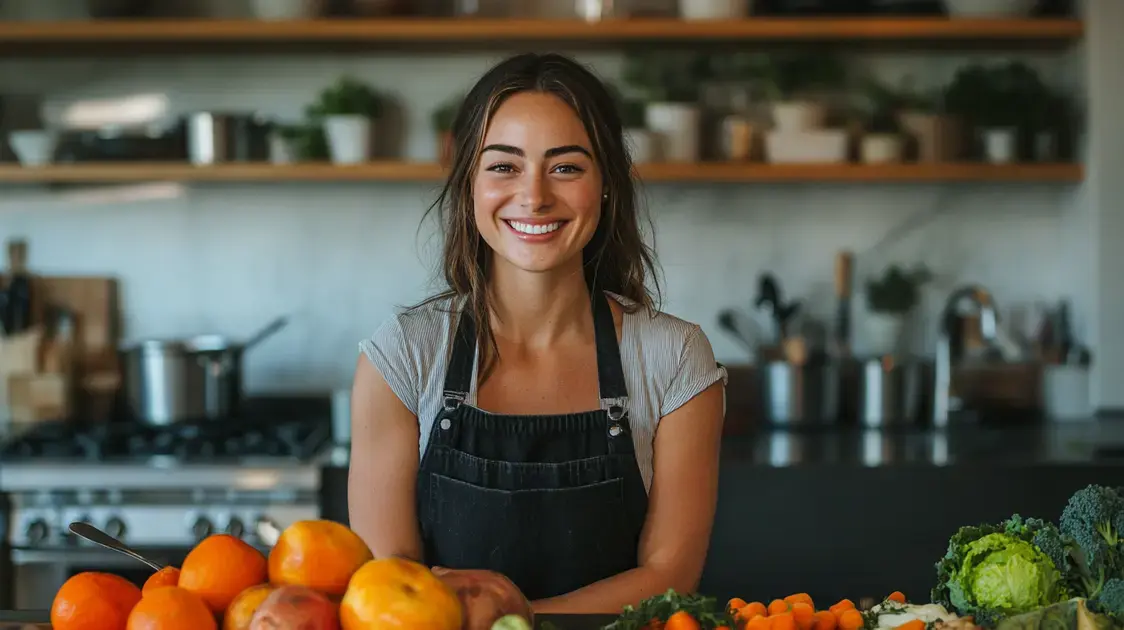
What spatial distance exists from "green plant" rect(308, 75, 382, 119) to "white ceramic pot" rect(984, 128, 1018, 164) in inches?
→ 71.2

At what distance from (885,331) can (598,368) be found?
2018 millimetres

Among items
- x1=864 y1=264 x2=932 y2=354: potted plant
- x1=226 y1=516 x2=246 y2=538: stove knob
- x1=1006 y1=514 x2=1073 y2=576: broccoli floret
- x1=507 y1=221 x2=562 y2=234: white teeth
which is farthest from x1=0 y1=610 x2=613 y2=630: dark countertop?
x1=864 y1=264 x2=932 y2=354: potted plant

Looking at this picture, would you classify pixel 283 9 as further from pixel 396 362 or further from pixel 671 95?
pixel 396 362

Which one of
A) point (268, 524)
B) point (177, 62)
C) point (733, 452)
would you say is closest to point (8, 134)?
point (177, 62)

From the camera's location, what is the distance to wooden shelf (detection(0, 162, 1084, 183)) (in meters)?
3.33

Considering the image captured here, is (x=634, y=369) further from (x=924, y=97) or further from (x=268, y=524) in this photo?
(x=924, y=97)

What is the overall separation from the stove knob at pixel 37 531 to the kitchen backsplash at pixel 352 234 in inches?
34.8

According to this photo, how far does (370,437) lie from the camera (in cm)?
169

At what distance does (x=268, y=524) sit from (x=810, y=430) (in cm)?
215

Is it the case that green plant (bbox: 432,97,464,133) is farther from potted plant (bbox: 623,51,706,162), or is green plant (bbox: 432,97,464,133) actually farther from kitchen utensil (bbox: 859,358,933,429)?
kitchen utensil (bbox: 859,358,933,429)

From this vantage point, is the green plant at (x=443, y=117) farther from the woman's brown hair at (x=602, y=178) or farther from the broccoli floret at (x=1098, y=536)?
the broccoli floret at (x=1098, y=536)

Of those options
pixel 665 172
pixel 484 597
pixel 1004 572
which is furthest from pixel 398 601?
pixel 665 172

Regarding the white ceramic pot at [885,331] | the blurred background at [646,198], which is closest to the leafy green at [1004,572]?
the blurred background at [646,198]

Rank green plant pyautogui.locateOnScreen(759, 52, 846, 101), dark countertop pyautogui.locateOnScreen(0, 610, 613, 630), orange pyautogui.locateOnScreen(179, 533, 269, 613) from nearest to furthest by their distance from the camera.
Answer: orange pyautogui.locateOnScreen(179, 533, 269, 613) < dark countertop pyautogui.locateOnScreen(0, 610, 613, 630) < green plant pyautogui.locateOnScreen(759, 52, 846, 101)
